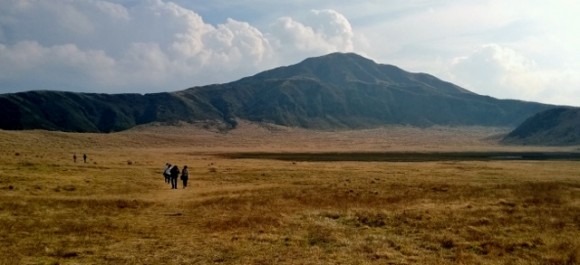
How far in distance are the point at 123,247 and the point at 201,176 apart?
123ft

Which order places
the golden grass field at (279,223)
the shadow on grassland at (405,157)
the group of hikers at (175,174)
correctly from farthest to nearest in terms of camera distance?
the shadow on grassland at (405,157) → the group of hikers at (175,174) → the golden grass field at (279,223)

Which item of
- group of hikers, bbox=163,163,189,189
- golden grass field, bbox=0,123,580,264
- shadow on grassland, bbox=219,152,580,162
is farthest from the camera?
shadow on grassland, bbox=219,152,580,162

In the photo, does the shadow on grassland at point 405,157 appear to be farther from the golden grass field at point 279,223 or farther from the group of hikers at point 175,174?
the golden grass field at point 279,223

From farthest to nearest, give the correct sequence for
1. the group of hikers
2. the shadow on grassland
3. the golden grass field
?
the shadow on grassland → the group of hikers → the golden grass field

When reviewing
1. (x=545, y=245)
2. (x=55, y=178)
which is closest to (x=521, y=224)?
(x=545, y=245)

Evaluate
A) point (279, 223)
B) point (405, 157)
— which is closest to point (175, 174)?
point (279, 223)

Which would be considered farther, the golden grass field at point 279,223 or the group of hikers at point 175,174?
the group of hikers at point 175,174

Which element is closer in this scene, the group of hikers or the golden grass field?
the golden grass field

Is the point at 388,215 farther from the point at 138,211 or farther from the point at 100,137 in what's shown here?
the point at 100,137

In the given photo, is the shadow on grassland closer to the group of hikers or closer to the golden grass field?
the group of hikers

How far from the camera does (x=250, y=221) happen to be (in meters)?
26.2

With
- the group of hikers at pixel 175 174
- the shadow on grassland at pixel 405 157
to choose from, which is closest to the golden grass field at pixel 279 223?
the group of hikers at pixel 175 174

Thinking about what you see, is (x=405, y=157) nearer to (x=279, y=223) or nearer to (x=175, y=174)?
(x=175, y=174)

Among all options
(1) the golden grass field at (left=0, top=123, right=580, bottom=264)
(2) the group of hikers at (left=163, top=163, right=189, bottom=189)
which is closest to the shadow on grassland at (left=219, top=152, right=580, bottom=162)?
(2) the group of hikers at (left=163, top=163, right=189, bottom=189)
